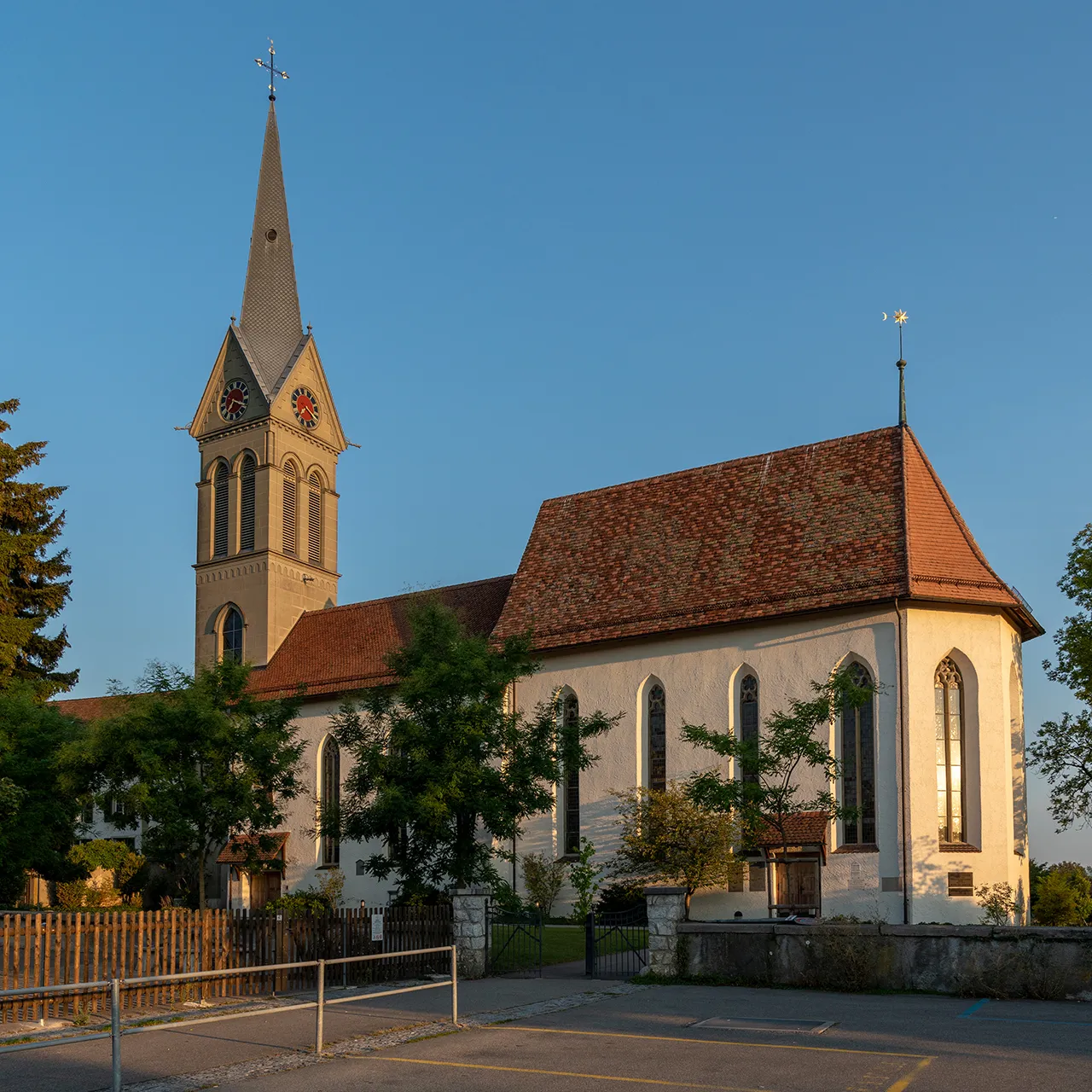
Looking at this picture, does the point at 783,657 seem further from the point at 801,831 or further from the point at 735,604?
the point at 801,831

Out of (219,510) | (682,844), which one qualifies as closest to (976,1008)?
(682,844)


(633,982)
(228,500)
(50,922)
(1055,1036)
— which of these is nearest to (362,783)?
(633,982)

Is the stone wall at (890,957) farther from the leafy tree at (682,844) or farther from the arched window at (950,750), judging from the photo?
the arched window at (950,750)

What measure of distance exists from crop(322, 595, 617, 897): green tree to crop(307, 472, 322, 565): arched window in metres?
26.5

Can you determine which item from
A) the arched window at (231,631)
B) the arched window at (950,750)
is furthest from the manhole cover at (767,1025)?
the arched window at (231,631)

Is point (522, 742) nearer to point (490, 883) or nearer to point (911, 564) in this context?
point (490, 883)

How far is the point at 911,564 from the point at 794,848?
25.1ft

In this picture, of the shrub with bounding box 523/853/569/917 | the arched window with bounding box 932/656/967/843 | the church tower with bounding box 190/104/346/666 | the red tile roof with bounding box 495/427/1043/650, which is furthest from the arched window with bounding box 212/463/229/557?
the arched window with bounding box 932/656/967/843

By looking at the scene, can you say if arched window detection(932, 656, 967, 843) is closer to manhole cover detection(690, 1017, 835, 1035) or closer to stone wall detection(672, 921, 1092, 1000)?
stone wall detection(672, 921, 1092, 1000)

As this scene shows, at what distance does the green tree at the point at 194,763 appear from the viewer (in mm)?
26922

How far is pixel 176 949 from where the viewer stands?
17219 mm

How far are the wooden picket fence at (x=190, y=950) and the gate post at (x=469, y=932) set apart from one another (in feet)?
3.28

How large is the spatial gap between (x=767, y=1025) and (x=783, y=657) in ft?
63.7

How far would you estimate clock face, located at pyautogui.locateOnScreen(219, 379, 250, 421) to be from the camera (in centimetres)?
5291
